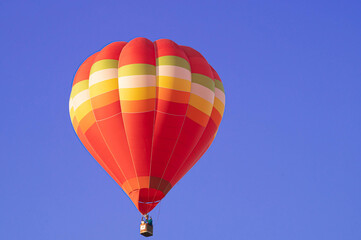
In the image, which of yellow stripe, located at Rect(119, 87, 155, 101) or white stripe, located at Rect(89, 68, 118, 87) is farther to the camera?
white stripe, located at Rect(89, 68, 118, 87)

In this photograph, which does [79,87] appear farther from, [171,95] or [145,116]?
[171,95]

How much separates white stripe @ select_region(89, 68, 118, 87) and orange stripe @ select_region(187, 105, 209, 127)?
8.34 feet

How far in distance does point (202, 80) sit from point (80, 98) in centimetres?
390

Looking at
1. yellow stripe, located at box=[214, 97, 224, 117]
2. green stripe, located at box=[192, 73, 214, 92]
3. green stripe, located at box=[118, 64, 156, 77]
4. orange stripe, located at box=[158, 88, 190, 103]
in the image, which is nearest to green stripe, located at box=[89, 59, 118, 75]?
green stripe, located at box=[118, 64, 156, 77]

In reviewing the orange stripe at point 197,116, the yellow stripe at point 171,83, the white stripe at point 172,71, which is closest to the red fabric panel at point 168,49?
the white stripe at point 172,71

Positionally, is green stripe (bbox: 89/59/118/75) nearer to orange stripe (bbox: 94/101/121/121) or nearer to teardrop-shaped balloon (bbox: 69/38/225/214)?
teardrop-shaped balloon (bbox: 69/38/225/214)

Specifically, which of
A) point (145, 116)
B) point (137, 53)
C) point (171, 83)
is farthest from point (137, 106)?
point (137, 53)

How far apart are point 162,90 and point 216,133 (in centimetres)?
296

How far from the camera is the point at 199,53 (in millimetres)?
28375

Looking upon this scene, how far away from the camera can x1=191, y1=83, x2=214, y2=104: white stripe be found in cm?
2680

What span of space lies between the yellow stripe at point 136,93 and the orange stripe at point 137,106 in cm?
12

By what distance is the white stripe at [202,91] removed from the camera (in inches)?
1055

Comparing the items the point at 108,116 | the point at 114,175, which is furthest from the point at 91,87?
the point at 114,175

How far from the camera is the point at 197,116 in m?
26.7
